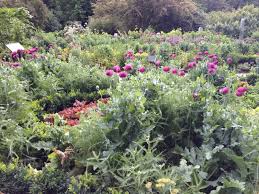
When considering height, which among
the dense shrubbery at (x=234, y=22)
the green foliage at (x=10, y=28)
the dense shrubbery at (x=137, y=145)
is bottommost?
the dense shrubbery at (x=234, y=22)

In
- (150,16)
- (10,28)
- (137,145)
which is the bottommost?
(150,16)

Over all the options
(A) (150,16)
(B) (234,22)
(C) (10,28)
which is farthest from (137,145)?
(B) (234,22)

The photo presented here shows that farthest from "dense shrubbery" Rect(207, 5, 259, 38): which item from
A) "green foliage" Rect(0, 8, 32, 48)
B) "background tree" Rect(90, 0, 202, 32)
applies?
"green foliage" Rect(0, 8, 32, 48)

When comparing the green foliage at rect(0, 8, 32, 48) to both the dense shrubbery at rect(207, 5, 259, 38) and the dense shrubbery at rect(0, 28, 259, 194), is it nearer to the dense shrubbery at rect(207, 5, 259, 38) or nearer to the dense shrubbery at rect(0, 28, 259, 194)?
the dense shrubbery at rect(0, 28, 259, 194)

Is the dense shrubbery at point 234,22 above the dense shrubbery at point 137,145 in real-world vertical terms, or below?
below

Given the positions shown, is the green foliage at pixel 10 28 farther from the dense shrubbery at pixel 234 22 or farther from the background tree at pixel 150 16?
the dense shrubbery at pixel 234 22

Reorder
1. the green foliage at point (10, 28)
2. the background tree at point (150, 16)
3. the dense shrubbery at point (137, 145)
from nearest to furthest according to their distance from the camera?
1. the dense shrubbery at point (137, 145)
2. the green foliage at point (10, 28)
3. the background tree at point (150, 16)

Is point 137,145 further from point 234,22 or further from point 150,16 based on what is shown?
point 234,22

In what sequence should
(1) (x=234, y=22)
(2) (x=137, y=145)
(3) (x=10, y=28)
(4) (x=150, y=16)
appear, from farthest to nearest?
(1) (x=234, y=22) → (4) (x=150, y=16) → (3) (x=10, y=28) → (2) (x=137, y=145)

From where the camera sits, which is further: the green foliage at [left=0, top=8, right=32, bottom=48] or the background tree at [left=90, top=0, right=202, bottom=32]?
the background tree at [left=90, top=0, right=202, bottom=32]

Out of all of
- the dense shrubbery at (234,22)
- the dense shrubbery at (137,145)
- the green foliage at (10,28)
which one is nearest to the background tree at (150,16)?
the dense shrubbery at (234,22)

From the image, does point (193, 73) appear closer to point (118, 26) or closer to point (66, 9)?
point (118, 26)

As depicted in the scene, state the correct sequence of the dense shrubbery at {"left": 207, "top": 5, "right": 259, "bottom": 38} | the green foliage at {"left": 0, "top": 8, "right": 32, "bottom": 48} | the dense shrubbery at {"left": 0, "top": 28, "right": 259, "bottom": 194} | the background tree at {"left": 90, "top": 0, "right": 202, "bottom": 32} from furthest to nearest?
the background tree at {"left": 90, "top": 0, "right": 202, "bottom": 32} < the dense shrubbery at {"left": 207, "top": 5, "right": 259, "bottom": 38} < the green foliage at {"left": 0, "top": 8, "right": 32, "bottom": 48} < the dense shrubbery at {"left": 0, "top": 28, "right": 259, "bottom": 194}

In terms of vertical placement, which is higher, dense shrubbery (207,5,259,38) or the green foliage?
the green foliage
